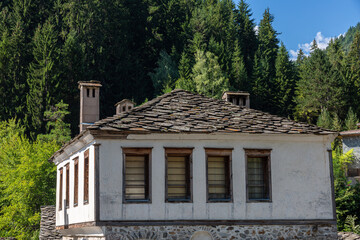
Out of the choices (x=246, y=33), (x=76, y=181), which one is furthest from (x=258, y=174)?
(x=246, y=33)

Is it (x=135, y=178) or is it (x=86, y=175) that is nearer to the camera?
(x=135, y=178)

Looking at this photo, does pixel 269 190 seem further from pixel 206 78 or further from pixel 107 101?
pixel 107 101

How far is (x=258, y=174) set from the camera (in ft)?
69.5

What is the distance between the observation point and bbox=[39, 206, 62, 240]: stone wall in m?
28.9

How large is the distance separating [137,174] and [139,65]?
59.0 m

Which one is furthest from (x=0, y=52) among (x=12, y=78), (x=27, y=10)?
(x=27, y=10)

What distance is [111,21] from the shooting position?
77.6 metres

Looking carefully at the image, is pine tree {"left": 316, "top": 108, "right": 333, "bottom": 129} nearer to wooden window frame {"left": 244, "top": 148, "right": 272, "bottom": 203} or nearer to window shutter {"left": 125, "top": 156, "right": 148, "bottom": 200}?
wooden window frame {"left": 244, "top": 148, "right": 272, "bottom": 203}

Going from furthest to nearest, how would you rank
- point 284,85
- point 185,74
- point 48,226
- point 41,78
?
point 284,85
point 185,74
point 41,78
point 48,226

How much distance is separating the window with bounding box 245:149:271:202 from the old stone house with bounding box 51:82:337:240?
0.03 meters

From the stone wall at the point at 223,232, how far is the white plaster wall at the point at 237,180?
34 cm

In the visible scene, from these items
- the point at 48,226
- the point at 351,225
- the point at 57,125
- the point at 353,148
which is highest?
the point at 57,125

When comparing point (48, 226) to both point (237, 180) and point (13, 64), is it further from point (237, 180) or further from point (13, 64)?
point (13, 64)

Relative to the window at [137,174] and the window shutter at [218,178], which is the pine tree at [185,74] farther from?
the window at [137,174]
